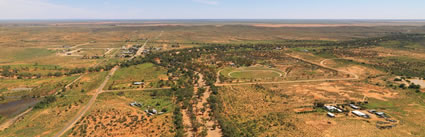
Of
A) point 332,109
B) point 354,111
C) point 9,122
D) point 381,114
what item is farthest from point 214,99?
point 9,122

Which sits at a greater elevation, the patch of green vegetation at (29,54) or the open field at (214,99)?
the patch of green vegetation at (29,54)

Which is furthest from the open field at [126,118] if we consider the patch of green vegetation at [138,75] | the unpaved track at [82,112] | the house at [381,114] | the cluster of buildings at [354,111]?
the house at [381,114]

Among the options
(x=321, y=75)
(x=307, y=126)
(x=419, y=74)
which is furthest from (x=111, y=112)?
(x=419, y=74)

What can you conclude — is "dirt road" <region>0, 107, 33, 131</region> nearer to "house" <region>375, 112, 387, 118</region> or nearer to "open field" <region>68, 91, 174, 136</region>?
"open field" <region>68, 91, 174, 136</region>

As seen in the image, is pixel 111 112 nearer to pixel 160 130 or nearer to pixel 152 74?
pixel 160 130

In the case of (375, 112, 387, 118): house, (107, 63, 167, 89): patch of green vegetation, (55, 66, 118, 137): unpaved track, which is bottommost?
(55, 66, 118, 137): unpaved track

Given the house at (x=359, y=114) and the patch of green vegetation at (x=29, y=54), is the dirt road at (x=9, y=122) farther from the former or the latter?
the patch of green vegetation at (x=29, y=54)

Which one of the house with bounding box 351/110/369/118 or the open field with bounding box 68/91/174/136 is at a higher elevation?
the house with bounding box 351/110/369/118

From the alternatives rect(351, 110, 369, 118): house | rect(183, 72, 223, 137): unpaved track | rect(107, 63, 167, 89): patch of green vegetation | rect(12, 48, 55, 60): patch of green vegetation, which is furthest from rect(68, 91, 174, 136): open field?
rect(12, 48, 55, 60): patch of green vegetation

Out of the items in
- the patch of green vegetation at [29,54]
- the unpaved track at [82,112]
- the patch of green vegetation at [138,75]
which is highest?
the patch of green vegetation at [29,54]

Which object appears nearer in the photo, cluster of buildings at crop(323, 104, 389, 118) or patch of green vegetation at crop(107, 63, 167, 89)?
cluster of buildings at crop(323, 104, 389, 118)

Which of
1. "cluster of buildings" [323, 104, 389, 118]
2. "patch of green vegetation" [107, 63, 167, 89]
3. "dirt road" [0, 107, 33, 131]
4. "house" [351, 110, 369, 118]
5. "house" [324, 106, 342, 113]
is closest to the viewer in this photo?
"dirt road" [0, 107, 33, 131]
